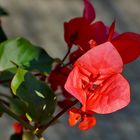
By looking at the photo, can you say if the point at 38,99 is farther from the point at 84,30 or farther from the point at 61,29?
the point at 61,29

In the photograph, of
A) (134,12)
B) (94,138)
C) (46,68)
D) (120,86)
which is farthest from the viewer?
(134,12)

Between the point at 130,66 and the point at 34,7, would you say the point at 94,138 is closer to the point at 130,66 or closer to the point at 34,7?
the point at 130,66

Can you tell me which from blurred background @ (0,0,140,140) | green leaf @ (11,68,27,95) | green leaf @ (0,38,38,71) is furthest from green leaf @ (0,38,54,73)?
blurred background @ (0,0,140,140)

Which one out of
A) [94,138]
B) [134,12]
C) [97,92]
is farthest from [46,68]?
[134,12]

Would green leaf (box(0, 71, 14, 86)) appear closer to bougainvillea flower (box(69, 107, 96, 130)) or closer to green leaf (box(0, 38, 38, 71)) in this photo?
green leaf (box(0, 38, 38, 71))

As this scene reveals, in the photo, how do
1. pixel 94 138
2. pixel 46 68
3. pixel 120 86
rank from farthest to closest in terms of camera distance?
1. pixel 94 138
2. pixel 46 68
3. pixel 120 86

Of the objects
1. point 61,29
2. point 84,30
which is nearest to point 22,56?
point 84,30

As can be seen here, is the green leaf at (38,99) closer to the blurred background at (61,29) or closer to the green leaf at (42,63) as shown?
the green leaf at (42,63)
